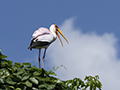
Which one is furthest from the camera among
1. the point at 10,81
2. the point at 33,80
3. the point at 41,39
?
the point at 41,39

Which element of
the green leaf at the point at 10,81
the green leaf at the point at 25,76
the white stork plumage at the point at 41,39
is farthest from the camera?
the white stork plumage at the point at 41,39

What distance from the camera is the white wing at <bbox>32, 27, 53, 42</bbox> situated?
6908 millimetres

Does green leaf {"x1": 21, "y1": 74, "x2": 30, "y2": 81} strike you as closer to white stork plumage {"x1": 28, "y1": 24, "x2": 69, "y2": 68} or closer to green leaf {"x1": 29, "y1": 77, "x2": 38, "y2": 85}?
green leaf {"x1": 29, "y1": 77, "x2": 38, "y2": 85}

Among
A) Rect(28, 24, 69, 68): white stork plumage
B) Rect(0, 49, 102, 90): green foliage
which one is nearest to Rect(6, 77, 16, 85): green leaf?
Rect(0, 49, 102, 90): green foliage

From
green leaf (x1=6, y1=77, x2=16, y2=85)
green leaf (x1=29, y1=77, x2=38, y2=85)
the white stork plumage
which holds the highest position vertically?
the white stork plumage

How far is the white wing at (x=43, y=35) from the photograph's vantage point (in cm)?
691

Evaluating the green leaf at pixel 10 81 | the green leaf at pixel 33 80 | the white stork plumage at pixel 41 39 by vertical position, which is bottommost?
the green leaf at pixel 10 81

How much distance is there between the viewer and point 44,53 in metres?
7.22

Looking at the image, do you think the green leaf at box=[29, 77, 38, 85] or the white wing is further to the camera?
the white wing

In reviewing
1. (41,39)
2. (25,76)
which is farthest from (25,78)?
(41,39)

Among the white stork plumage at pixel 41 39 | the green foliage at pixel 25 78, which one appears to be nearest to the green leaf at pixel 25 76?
the green foliage at pixel 25 78

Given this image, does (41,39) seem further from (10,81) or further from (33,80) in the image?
(10,81)

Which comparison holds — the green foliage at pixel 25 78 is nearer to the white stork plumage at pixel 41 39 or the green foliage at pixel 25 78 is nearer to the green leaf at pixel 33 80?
the green leaf at pixel 33 80

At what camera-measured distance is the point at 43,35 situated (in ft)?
23.0
